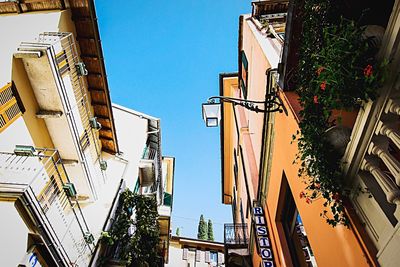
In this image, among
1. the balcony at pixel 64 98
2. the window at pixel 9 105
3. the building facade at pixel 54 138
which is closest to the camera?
the building facade at pixel 54 138

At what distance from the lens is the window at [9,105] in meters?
7.48

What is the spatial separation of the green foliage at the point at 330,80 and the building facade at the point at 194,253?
15948 mm

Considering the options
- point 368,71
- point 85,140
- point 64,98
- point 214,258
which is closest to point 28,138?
point 64,98

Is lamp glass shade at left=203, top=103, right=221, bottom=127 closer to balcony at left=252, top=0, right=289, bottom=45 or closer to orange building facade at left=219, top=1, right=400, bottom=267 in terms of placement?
orange building facade at left=219, top=1, right=400, bottom=267

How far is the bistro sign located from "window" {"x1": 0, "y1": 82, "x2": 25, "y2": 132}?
8297mm

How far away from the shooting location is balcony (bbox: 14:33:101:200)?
28.1 feet

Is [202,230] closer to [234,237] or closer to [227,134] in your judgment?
[227,134]

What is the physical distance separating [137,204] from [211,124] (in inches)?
322

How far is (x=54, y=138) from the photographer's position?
10.3m

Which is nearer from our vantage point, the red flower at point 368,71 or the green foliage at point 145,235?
the red flower at point 368,71

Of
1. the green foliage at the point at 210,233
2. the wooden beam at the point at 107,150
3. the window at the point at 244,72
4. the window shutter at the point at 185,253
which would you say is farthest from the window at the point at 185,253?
the green foliage at the point at 210,233

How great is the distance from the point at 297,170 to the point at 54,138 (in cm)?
910

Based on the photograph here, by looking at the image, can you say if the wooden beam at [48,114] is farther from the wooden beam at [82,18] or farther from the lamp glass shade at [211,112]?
the lamp glass shade at [211,112]

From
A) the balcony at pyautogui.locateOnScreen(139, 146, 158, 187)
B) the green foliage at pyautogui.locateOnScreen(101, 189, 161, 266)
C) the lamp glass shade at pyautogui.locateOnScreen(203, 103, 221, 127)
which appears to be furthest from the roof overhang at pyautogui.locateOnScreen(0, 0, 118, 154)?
the lamp glass shade at pyautogui.locateOnScreen(203, 103, 221, 127)
